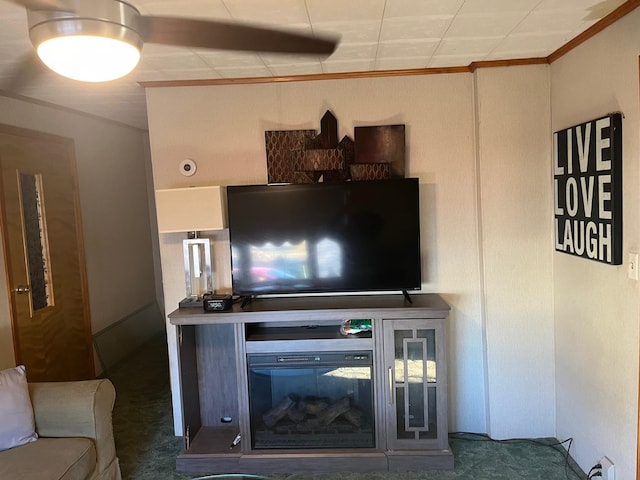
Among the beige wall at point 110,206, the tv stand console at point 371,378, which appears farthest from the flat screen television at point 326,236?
the beige wall at point 110,206

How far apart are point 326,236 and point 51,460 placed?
170 centimetres

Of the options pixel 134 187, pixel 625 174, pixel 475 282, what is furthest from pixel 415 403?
pixel 134 187

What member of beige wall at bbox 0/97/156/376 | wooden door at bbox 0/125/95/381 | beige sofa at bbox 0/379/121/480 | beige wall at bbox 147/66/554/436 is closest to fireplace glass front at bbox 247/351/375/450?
beige wall at bbox 147/66/554/436

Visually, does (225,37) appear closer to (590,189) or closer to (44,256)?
(590,189)

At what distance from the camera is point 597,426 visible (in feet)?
7.85

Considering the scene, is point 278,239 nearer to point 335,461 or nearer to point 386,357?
point 386,357

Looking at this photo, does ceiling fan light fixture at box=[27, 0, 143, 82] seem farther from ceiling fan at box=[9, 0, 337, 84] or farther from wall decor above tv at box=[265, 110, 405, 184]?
wall decor above tv at box=[265, 110, 405, 184]

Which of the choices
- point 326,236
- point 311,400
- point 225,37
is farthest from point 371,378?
point 225,37

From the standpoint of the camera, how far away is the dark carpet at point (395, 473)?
262 cm

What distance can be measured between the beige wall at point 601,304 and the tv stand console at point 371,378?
696 millimetres

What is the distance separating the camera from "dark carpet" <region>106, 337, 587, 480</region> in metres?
2.62

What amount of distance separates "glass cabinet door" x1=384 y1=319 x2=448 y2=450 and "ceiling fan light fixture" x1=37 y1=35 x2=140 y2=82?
6.15 feet

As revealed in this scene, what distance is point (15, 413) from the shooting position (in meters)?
2.20

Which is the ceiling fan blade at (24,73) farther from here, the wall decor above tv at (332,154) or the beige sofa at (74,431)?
the beige sofa at (74,431)
